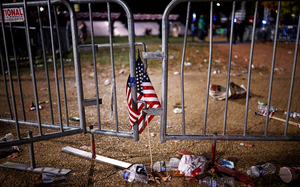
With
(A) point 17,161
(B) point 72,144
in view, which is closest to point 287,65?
(B) point 72,144

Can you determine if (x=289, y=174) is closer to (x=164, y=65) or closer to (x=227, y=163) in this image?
(x=227, y=163)

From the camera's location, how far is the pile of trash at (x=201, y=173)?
90.6 inches

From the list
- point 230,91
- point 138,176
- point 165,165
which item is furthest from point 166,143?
point 230,91

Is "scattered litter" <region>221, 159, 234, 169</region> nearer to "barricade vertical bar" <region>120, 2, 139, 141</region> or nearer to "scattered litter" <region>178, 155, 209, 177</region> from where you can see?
"scattered litter" <region>178, 155, 209, 177</region>

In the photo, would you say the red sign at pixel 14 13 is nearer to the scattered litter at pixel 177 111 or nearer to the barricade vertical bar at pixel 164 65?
the barricade vertical bar at pixel 164 65

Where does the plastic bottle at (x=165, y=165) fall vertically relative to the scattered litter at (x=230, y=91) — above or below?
below

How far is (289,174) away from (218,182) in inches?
29.6

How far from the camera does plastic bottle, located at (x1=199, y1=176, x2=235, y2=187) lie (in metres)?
2.24

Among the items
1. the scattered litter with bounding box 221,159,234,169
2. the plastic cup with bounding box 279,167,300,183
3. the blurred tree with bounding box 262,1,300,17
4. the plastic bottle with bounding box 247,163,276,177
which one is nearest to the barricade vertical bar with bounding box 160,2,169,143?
the scattered litter with bounding box 221,159,234,169

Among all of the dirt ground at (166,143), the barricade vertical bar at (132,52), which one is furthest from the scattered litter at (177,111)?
the barricade vertical bar at (132,52)

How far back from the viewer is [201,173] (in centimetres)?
246

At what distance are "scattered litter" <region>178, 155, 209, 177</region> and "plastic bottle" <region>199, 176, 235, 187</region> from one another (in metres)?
0.11

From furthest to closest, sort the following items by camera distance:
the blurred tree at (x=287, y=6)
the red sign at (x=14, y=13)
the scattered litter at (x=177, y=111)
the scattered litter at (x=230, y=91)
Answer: the blurred tree at (x=287, y=6), the scattered litter at (x=230, y=91), the scattered litter at (x=177, y=111), the red sign at (x=14, y=13)

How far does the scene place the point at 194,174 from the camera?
2.41m
